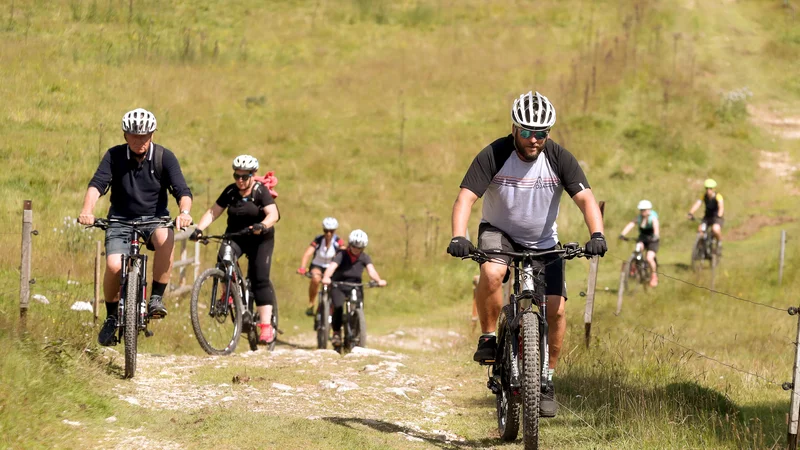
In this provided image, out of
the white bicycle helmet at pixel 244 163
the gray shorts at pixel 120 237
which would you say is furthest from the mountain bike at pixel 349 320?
the gray shorts at pixel 120 237

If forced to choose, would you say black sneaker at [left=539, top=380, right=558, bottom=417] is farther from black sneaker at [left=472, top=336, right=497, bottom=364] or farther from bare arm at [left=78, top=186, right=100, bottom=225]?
bare arm at [left=78, top=186, right=100, bottom=225]

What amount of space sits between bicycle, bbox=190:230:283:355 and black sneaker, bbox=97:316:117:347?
1.84 metres

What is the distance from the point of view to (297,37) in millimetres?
35062

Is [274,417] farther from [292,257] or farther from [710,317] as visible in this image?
[292,257]

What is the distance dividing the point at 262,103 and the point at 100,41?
5951 mm

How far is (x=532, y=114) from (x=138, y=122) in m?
3.45

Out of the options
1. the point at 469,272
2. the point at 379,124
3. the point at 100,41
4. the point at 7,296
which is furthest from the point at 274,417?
the point at 379,124

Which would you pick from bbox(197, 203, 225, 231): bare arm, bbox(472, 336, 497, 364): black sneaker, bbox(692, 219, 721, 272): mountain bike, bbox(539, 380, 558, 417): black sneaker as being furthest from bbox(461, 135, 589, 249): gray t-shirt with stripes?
bbox(692, 219, 721, 272): mountain bike

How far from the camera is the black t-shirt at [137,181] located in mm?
8117

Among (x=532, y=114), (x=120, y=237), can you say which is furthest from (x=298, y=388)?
(x=532, y=114)

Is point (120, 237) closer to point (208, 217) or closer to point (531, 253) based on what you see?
point (208, 217)

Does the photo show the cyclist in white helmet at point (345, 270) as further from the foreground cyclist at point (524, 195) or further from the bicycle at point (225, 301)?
the foreground cyclist at point (524, 195)

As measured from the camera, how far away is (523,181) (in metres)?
6.37

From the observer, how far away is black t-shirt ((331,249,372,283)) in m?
13.7
